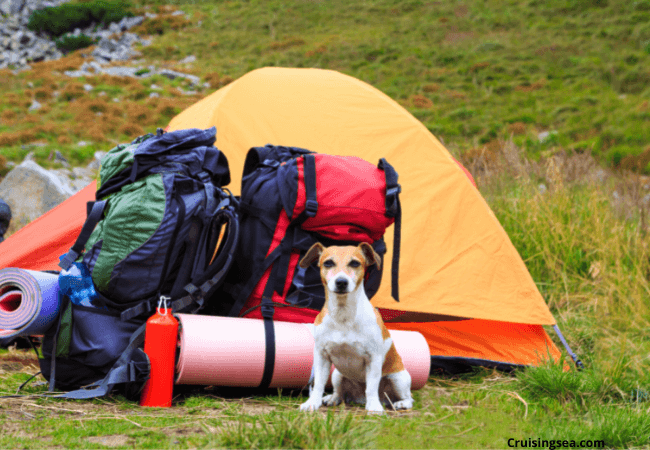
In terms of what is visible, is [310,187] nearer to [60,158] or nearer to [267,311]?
[267,311]

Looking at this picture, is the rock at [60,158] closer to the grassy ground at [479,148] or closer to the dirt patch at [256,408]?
the grassy ground at [479,148]

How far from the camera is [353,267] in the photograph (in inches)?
90.1

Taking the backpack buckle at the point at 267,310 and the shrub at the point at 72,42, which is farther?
the shrub at the point at 72,42

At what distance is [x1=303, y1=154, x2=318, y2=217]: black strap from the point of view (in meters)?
2.73

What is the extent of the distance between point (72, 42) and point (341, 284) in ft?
70.4

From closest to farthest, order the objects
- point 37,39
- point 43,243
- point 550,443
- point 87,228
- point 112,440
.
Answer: point 112,440
point 550,443
point 87,228
point 43,243
point 37,39

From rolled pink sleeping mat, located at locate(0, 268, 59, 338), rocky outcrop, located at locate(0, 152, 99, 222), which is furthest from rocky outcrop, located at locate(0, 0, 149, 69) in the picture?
rolled pink sleeping mat, located at locate(0, 268, 59, 338)

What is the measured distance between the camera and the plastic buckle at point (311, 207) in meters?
2.73

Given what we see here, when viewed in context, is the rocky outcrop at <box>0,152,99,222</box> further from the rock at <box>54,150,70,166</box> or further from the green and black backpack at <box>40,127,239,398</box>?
the green and black backpack at <box>40,127,239,398</box>

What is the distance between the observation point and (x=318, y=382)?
234 centimetres

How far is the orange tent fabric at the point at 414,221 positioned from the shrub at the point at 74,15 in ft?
66.8

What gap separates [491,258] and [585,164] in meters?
3.21

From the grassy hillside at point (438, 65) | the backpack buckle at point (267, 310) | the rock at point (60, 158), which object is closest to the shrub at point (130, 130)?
the grassy hillside at point (438, 65)

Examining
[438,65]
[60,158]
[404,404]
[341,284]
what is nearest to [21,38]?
[60,158]
